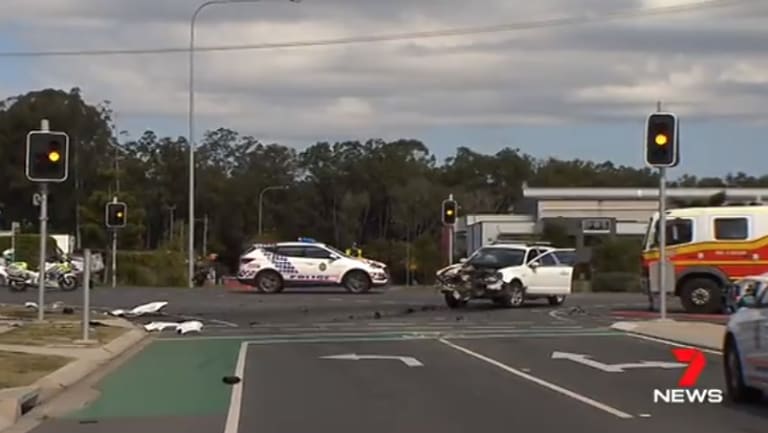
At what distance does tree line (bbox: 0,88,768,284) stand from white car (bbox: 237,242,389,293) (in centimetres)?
3432

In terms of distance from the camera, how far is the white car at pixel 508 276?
128 feet

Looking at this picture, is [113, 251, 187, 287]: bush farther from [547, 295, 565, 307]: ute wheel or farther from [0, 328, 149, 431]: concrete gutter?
[0, 328, 149, 431]: concrete gutter

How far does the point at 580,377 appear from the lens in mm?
19031

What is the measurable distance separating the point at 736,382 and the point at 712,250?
1899cm

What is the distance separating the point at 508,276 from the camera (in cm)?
3900

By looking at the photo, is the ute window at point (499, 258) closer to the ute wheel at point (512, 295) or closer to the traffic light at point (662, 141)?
the ute wheel at point (512, 295)

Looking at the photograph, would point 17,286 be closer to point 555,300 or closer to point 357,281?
point 357,281

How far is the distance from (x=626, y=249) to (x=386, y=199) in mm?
47657

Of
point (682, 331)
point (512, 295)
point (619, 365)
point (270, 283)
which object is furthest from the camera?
point (270, 283)

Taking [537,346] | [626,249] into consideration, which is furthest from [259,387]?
[626,249]

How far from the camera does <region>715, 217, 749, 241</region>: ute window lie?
34250 millimetres

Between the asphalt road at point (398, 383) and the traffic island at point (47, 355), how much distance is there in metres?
0.57

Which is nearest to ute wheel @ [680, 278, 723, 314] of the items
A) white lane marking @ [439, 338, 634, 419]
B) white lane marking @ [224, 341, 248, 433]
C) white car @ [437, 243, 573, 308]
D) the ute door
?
the ute door

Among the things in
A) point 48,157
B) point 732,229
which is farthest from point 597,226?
point 48,157
